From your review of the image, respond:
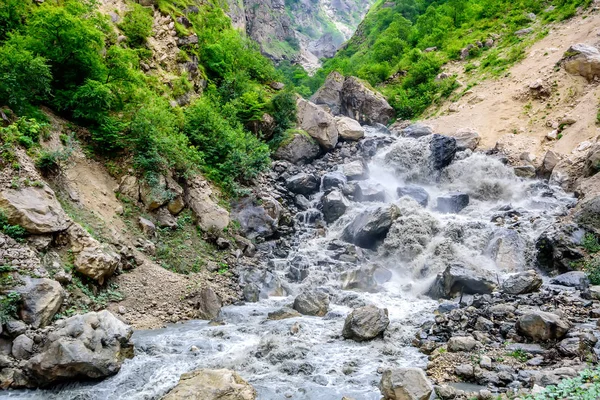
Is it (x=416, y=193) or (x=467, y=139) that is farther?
(x=467, y=139)

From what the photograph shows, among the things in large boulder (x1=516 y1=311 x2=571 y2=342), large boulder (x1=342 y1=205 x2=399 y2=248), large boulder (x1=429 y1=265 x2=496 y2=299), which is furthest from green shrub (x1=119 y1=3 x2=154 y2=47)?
large boulder (x1=516 y1=311 x2=571 y2=342)

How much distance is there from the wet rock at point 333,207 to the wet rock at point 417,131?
1199 centimetres

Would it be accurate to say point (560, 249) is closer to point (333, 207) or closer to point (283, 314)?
point (333, 207)

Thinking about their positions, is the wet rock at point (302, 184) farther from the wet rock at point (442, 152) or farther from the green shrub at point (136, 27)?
the green shrub at point (136, 27)

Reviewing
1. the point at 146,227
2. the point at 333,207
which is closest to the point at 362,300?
the point at 333,207

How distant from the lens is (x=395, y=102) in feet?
121

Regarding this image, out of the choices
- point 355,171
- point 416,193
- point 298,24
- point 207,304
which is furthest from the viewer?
point 298,24

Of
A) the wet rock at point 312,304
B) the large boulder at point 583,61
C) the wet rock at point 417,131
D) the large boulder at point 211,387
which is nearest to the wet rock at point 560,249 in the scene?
the wet rock at point 312,304

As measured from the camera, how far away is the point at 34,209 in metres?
11.0

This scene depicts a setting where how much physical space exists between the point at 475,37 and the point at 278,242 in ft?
115

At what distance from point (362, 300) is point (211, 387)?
314 inches

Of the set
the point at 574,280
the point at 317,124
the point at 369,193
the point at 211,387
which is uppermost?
the point at 574,280

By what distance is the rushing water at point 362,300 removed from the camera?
29.1 feet

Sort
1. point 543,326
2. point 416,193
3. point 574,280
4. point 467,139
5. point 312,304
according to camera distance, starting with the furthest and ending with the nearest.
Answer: point 467,139 → point 416,193 → point 312,304 → point 574,280 → point 543,326
